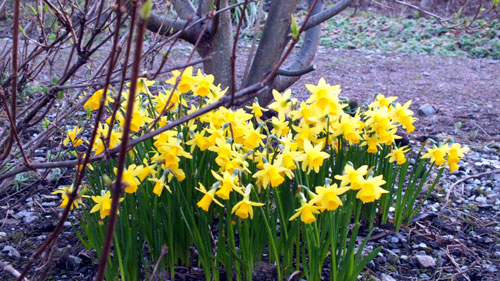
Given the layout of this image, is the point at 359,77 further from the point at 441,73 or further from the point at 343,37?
the point at 343,37

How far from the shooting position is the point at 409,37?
10.1 meters

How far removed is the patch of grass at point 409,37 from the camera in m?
9.02

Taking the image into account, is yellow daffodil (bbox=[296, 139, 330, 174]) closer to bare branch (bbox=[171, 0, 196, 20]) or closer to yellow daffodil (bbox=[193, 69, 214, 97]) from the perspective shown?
yellow daffodil (bbox=[193, 69, 214, 97])

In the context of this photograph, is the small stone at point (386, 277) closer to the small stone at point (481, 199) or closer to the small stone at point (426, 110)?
the small stone at point (481, 199)

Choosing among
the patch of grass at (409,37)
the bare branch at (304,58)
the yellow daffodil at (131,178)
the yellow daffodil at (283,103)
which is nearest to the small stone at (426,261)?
the yellow daffodil at (283,103)

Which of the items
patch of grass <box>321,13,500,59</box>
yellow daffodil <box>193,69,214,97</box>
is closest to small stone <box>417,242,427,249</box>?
yellow daffodil <box>193,69,214,97</box>

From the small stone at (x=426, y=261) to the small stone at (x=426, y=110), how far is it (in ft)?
9.36

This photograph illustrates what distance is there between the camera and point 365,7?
12.5 metres

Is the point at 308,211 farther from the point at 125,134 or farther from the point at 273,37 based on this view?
the point at 273,37

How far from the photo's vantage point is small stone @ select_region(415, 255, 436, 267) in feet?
7.20

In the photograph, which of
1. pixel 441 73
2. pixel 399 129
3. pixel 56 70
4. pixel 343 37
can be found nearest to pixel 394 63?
pixel 441 73

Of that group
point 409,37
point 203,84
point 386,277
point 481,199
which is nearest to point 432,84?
point 481,199

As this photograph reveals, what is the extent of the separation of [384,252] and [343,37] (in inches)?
328

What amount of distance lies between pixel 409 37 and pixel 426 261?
877cm
